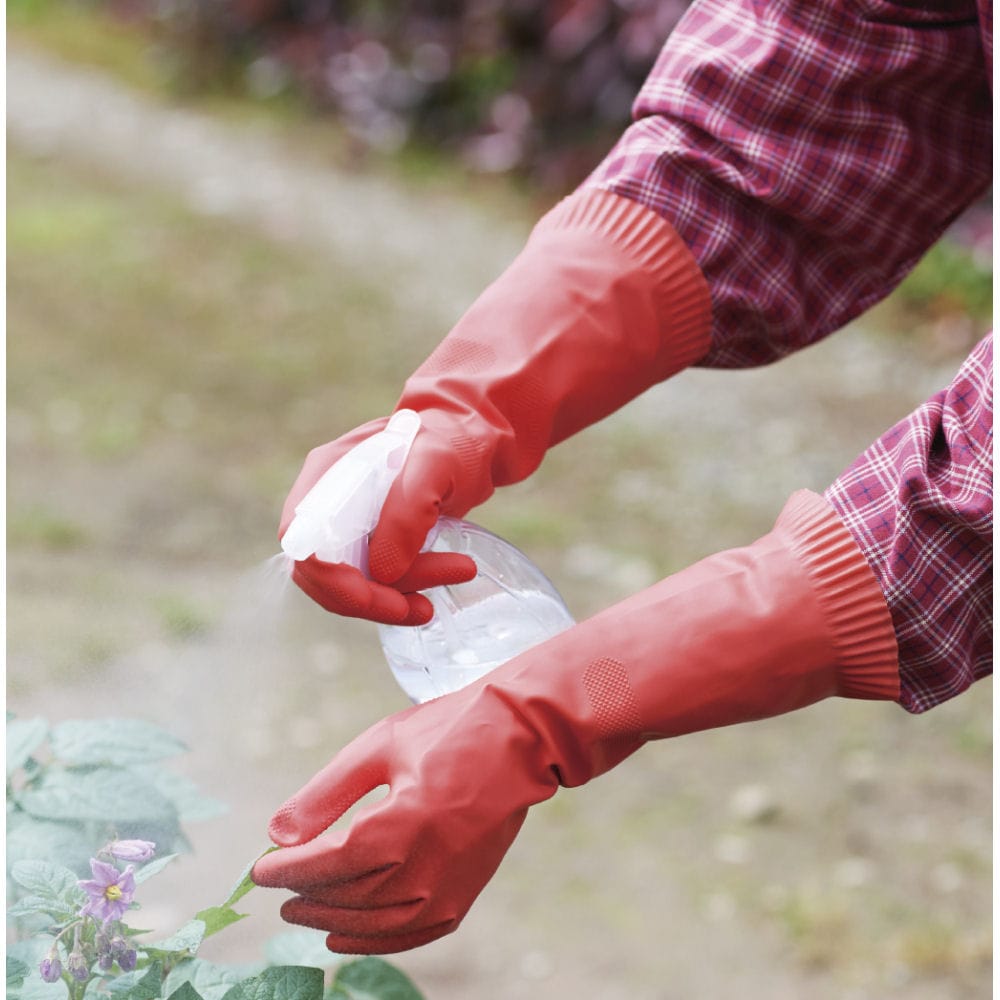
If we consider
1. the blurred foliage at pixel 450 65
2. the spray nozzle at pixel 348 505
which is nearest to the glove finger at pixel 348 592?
the spray nozzle at pixel 348 505

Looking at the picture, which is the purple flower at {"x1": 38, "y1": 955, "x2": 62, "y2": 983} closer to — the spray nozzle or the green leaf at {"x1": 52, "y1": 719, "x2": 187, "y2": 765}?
the green leaf at {"x1": 52, "y1": 719, "x2": 187, "y2": 765}

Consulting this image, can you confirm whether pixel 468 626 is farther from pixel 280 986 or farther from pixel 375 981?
pixel 280 986

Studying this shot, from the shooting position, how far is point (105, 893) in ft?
3.79

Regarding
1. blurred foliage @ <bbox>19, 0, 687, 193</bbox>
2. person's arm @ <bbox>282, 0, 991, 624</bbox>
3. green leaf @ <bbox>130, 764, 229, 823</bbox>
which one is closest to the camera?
green leaf @ <bbox>130, 764, 229, 823</bbox>

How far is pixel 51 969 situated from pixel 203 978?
0.15m

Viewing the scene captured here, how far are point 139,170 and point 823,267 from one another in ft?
17.3

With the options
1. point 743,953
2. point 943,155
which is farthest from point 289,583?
point 743,953

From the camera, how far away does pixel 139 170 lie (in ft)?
21.6

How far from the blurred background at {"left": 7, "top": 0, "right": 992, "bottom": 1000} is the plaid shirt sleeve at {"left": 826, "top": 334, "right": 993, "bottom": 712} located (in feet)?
2.03

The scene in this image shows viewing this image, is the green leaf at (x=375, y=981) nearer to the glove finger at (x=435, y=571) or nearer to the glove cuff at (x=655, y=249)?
the glove finger at (x=435, y=571)

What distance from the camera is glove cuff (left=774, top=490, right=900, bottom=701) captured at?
1387 mm

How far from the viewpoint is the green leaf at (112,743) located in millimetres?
1425

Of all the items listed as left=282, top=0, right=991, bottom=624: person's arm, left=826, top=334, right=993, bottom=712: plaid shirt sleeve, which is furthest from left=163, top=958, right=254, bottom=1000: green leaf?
left=826, top=334, right=993, bottom=712: plaid shirt sleeve

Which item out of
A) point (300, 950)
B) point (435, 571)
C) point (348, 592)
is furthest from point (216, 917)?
point (435, 571)
